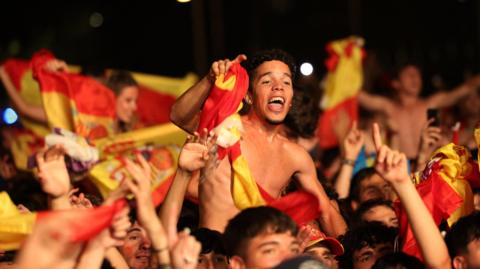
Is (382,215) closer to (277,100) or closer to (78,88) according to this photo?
(277,100)

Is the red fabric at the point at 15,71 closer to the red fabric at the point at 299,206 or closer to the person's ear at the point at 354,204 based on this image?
the person's ear at the point at 354,204

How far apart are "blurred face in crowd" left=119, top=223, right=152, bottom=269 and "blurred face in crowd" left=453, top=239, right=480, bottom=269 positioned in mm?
1539

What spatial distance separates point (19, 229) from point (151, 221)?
24.2 inches

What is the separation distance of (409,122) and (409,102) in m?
0.23

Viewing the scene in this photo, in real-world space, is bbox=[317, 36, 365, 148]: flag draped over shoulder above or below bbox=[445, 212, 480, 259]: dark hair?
above

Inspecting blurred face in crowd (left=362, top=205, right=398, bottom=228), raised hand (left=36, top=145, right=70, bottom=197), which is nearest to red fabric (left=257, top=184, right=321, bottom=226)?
raised hand (left=36, top=145, right=70, bottom=197)

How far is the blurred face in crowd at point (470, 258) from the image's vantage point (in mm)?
5434

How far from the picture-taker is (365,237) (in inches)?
244

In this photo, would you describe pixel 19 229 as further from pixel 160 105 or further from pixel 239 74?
pixel 160 105

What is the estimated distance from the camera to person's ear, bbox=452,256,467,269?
17.8 ft

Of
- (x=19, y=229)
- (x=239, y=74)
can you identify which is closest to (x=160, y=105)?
(x=239, y=74)

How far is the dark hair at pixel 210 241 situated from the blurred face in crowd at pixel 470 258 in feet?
3.29

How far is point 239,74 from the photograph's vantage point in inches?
237

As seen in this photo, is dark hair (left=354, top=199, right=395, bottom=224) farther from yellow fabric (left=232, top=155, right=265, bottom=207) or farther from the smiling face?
the smiling face
